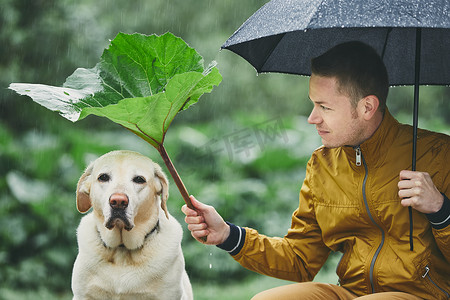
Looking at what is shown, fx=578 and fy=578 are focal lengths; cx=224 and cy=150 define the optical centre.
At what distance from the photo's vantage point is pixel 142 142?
22.6 ft

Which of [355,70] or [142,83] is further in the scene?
[355,70]

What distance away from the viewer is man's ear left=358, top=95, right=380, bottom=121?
264 centimetres

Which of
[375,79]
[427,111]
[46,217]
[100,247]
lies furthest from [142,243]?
[427,111]

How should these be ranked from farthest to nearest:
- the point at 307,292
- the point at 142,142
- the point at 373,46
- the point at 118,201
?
1. the point at 142,142
2. the point at 373,46
3. the point at 307,292
4. the point at 118,201

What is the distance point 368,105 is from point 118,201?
3.97 ft

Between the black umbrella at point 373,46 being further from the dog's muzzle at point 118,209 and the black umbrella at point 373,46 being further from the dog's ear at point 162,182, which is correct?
the dog's muzzle at point 118,209

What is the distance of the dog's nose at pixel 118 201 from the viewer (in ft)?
7.44

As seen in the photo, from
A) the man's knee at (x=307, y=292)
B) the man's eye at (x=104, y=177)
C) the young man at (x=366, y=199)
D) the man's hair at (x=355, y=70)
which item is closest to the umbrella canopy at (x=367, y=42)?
the man's hair at (x=355, y=70)

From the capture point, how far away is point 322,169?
2.88 m

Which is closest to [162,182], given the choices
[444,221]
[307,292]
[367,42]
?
[307,292]

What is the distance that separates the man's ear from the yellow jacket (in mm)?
86

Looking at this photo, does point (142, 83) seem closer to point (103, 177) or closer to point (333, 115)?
point (103, 177)

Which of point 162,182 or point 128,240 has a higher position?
point 162,182

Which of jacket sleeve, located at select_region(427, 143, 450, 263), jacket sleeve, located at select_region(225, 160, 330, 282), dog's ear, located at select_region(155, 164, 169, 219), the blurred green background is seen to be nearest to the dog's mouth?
dog's ear, located at select_region(155, 164, 169, 219)
